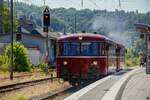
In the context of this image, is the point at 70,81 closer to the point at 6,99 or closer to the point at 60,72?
the point at 60,72

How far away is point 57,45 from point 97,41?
2.22 m

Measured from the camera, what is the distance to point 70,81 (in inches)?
1095

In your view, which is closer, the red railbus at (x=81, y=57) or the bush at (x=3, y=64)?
the red railbus at (x=81, y=57)

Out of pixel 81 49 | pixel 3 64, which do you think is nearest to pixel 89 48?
pixel 81 49

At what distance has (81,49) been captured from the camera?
26.9m

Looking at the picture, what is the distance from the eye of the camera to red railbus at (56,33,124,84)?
26.5 meters

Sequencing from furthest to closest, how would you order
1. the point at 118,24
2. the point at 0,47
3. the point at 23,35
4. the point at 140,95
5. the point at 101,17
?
1. the point at 118,24
2. the point at 101,17
3. the point at 23,35
4. the point at 0,47
5. the point at 140,95

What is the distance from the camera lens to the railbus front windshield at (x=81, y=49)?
87.8 feet

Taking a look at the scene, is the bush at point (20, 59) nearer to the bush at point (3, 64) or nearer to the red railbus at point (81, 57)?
the bush at point (3, 64)

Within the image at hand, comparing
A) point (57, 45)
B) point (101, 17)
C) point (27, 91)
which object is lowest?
point (27, 91)

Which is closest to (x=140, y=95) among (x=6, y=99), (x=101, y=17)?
(x=6, y=99)

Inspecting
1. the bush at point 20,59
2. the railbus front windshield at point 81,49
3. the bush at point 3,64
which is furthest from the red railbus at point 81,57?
the bush at point 20,59

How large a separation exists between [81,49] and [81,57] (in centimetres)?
52

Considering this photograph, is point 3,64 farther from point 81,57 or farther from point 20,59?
point 81,57
